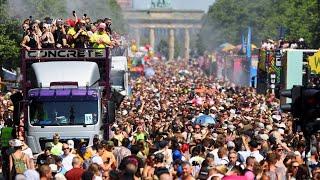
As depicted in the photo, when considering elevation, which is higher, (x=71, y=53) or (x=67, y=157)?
(x=71, y=53)

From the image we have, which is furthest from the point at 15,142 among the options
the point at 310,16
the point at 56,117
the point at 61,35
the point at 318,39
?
the point at 310,16

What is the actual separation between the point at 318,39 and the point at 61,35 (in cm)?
5201

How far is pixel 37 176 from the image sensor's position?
17.9 metres

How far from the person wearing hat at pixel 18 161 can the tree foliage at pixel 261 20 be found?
197 ft

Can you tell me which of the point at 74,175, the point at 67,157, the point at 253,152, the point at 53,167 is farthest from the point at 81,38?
the point at 74,175

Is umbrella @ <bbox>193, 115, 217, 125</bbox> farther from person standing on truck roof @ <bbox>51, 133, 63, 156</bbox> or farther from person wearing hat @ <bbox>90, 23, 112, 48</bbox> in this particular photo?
person standing on truck roof @ <bbox>51, 133, 63, 156</bbox>

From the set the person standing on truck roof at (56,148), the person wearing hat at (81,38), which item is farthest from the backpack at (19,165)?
the person wearing hat at (81,38)

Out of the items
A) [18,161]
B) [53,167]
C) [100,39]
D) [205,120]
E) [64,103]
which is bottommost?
[205,120]

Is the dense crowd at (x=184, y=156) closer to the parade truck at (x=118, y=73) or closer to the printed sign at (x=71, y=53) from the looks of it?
the printed sign at (x=71, y=53)

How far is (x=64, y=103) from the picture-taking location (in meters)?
26.5

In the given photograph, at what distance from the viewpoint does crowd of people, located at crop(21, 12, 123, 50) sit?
93.8 feet

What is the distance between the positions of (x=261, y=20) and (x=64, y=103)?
350 feet

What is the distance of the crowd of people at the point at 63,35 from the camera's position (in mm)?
28578

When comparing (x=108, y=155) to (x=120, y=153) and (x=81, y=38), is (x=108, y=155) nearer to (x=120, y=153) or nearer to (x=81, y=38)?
(x=120, y=153)
